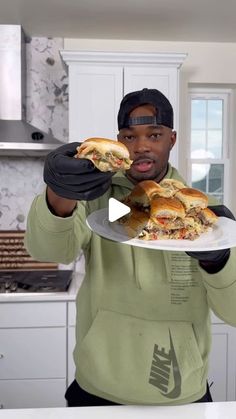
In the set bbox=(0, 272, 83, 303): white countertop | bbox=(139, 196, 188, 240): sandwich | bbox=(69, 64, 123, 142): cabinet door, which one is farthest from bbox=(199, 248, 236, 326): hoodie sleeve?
bbox=(69, 64, 123, 142): cabinet door

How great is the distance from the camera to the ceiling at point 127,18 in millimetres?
2053

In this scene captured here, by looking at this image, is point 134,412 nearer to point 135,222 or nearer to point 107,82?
point 135,222

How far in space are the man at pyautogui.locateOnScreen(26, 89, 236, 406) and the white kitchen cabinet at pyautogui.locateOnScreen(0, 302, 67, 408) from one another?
3.47 feet

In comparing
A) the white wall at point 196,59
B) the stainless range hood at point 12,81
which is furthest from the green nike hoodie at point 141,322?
the white wall at point 196,59

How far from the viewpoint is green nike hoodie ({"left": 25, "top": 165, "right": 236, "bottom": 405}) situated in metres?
0.94

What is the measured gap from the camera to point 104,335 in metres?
1.00

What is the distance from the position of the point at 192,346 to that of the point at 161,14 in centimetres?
181

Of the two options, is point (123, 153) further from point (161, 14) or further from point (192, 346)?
point (161, 14)

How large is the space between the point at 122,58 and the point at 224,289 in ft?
5.74

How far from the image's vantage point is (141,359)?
3.16 ft

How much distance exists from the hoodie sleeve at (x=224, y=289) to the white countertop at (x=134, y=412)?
19 centimetres

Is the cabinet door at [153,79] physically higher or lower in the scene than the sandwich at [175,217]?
higher

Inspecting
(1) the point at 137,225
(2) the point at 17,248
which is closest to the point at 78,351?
(1) the point at 137,225

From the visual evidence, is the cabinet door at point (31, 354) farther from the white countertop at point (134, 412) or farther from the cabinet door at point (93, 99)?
the white countertop at point (134, 412)
